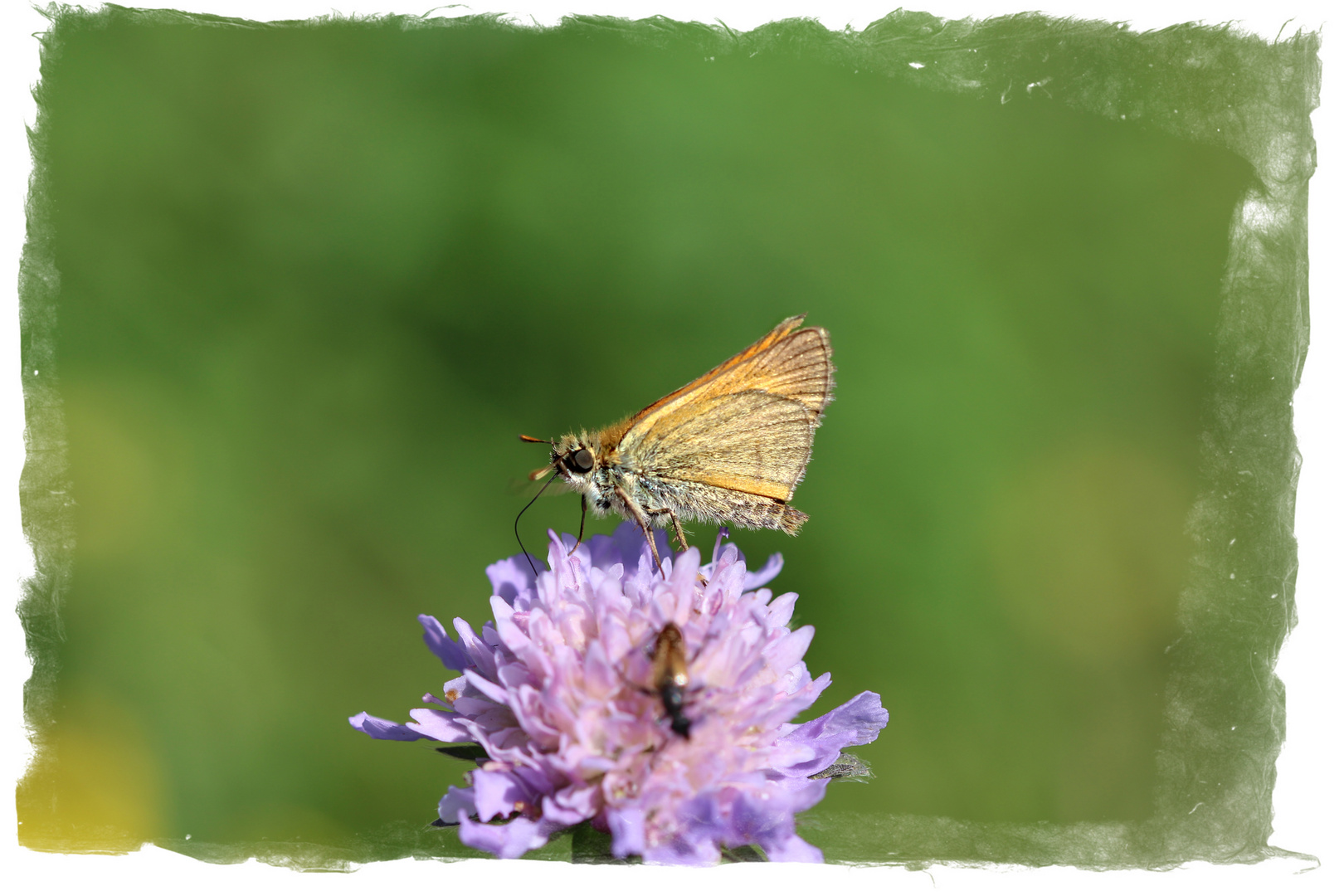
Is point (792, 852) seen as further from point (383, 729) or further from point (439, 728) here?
point (383, 729)

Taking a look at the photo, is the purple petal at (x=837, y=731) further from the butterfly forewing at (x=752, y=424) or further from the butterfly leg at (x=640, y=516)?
the butterfly forewing at (x=752, y=424)

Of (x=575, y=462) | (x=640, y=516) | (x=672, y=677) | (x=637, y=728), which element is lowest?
(x=637, y=728)

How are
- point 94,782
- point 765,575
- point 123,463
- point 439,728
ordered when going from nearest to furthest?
point 439,728 < point 765,575 < point 94,782 < point 123,463

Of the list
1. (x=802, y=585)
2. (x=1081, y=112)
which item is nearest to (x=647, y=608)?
(x=802, y=585)

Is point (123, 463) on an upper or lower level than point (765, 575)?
upper

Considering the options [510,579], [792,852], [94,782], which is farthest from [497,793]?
[94,782]
